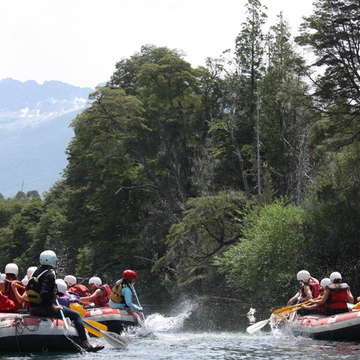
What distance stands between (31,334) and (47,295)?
2.93ft

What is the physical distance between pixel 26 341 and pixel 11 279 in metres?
1.65

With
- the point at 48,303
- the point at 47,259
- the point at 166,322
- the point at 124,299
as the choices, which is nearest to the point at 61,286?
the point at 48,303

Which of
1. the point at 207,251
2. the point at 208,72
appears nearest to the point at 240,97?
the point at 208,72

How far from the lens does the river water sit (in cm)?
1470

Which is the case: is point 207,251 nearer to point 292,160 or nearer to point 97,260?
point 292,160

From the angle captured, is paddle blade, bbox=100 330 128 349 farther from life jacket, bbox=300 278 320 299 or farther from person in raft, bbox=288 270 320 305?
life jacket, bbox=300 278 320 299

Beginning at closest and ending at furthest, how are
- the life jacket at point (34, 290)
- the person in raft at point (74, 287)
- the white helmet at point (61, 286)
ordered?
the life jacket at point (34, 290)
the white helmet at point (61, 286)
the person in raft at point (74, 287)

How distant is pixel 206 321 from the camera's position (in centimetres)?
3062

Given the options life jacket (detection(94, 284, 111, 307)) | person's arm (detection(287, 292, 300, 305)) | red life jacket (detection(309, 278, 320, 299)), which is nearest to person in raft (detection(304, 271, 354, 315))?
red life jacket (detection(309, 278, 320, 299))

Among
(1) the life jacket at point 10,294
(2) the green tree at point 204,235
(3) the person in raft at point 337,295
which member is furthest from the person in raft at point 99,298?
(2) the green tree at point 204,235

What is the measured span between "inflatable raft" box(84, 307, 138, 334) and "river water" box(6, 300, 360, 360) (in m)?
0.37

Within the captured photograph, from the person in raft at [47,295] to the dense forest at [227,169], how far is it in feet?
51.5

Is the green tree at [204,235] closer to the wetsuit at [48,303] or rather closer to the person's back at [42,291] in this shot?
the wetsuit at [48,303]

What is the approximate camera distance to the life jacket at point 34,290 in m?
14.0
